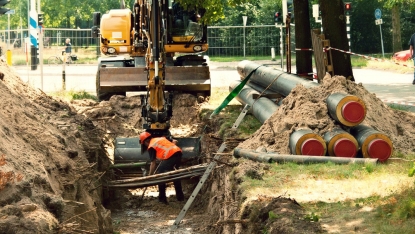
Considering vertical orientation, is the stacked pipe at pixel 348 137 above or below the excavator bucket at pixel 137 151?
→ above

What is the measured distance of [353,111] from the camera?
13.9 m

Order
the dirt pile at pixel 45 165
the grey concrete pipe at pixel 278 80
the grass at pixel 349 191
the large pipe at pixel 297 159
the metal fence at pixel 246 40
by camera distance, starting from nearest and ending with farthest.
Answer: the dirt pile at pixel 45 165
the grass at pixel 349 191
the large pipe at pixel 297 159
the grey concrete pipe at pixel 278 80
the metal fence at pixel 246 40

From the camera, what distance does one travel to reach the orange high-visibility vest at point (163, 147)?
15992 millimetres

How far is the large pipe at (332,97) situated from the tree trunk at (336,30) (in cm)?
124

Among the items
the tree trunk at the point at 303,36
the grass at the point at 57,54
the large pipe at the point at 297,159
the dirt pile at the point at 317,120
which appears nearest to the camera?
the large pipe at the point at 297,159

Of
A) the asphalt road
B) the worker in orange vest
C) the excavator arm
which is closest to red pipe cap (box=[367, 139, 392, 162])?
the worker in orange vest

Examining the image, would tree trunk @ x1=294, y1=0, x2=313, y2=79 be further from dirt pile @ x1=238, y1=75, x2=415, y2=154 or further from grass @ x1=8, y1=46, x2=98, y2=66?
grass @ x1=8, y1=46, x2=98, y2=66

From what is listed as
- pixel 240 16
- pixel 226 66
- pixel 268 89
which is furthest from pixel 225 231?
pixel 240 16

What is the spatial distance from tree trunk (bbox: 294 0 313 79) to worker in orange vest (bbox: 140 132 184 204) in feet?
27.5

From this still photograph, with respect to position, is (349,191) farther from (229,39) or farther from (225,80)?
(229,39)

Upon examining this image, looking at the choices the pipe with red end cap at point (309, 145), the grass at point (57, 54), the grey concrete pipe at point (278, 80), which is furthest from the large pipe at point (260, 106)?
the grass at point (57, 54)

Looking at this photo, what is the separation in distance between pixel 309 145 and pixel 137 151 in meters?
4.74

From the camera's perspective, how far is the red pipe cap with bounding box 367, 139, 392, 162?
13.6 meters

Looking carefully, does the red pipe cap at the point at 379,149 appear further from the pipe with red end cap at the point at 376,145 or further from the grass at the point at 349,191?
the grass at the point at 349,191
